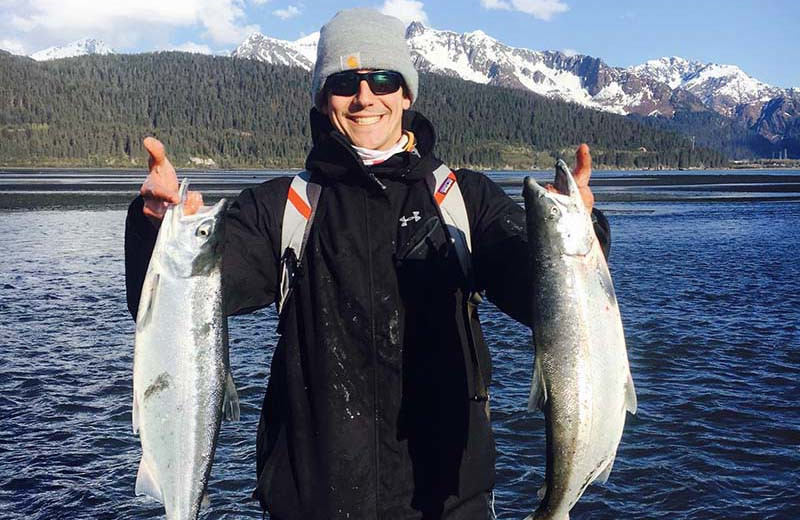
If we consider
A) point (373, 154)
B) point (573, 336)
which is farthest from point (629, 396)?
point (373, 154)

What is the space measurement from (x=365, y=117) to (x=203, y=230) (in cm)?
108

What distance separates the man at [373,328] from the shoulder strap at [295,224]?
0.03 meters

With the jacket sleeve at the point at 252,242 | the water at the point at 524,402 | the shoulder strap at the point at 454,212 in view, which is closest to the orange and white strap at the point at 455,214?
the shoulder strap at the point at 454,212

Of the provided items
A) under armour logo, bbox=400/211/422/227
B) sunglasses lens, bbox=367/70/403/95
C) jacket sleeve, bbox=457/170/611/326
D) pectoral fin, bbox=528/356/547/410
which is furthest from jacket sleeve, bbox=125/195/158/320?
pectoral fin, bbox=528/356/547/410

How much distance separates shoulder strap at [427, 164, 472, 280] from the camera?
12.9 feet

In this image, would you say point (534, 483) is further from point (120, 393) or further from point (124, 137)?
point (124, 137)

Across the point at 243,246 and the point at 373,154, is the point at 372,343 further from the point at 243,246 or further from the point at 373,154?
the point at 373,154

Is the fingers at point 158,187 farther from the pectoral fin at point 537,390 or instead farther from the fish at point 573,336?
the pectoral fin at point 537,390

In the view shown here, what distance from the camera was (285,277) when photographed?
12.7ft

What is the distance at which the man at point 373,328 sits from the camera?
3.80m

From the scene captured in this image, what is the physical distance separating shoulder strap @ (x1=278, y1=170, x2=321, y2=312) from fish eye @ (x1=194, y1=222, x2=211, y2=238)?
40 centimetres

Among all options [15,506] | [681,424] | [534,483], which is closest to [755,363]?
[681,424]

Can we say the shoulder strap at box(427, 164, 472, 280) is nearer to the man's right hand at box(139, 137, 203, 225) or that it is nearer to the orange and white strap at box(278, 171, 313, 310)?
the orange and white strap at box(278, 171, 313, 310)

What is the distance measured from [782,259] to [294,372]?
32.8m
